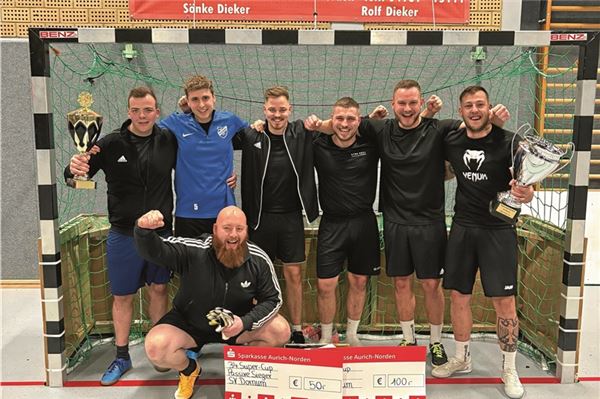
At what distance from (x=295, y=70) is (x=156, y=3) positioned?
4.22ft

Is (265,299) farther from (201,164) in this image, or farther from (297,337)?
(201,164)

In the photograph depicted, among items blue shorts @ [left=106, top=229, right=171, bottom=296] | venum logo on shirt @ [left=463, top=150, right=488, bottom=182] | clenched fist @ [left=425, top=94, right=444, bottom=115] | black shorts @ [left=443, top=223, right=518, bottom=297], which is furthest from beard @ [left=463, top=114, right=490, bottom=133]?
blue shorts @ [left=106, top=229, right=171, bottom=296]

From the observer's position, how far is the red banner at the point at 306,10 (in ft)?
13.4

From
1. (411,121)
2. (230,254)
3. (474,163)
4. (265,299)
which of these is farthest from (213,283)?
(474,163)

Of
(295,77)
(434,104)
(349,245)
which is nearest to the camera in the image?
(434,104)

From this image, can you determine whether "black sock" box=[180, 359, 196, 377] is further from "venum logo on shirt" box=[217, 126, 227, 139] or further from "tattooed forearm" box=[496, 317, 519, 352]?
"tattooed forearm" box=[496, 317, 519, 352]

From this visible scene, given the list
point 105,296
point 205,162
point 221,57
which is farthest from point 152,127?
point 221,57

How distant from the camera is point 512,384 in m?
2.64

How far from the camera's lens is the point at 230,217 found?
7.91ft

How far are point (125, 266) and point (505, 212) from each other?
2.04 m

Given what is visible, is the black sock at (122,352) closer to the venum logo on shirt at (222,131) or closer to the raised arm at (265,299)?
the raised arm at (265,299)

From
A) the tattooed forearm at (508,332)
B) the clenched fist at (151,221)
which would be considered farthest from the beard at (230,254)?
the tattooed forearm at (508,332)

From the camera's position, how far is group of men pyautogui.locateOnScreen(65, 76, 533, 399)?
2.51m

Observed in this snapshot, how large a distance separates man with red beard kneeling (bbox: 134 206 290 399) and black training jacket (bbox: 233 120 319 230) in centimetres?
37
